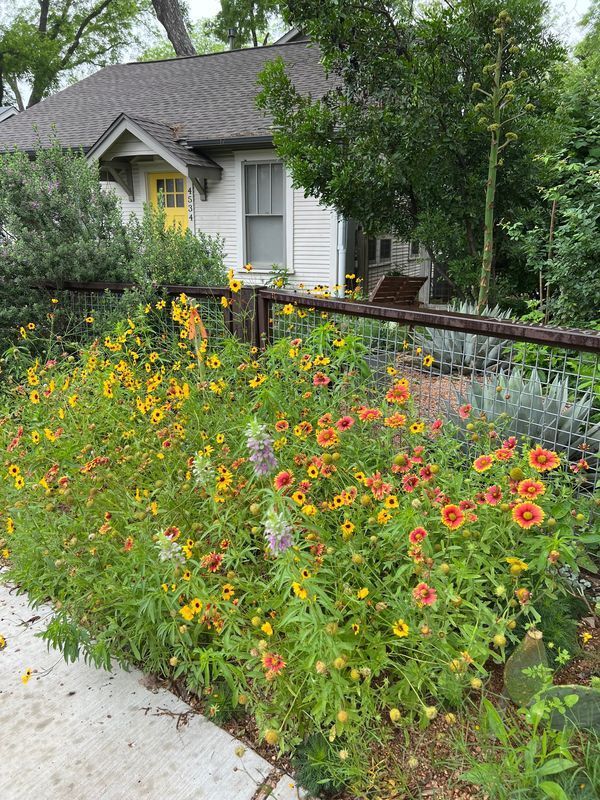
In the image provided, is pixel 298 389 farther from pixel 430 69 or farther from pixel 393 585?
pixel 430 69

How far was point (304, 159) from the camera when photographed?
6238mm

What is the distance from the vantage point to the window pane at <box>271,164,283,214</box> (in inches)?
377

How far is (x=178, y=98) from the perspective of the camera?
11930 millimetres

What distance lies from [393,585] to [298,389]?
1.16m

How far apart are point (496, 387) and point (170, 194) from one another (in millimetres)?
9690

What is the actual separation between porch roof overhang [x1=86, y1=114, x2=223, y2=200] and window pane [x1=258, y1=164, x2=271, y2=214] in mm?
752

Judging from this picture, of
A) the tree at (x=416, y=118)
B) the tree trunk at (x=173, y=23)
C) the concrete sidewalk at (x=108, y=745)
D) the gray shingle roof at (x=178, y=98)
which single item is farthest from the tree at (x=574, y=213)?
the tree trunk at (x=173, y=23)

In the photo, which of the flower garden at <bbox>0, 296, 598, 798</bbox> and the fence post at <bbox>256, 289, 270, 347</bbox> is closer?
the flower garden at <bbox>0, 296, 598, 798</bbox>

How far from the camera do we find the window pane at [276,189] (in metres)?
9.58

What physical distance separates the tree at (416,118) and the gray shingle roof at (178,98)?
330 cm

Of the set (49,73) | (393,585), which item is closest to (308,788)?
(393,585)

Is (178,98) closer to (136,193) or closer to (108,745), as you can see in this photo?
(136,193)

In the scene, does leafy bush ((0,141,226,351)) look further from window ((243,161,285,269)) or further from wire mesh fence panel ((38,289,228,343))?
window ((243,161,285,269))

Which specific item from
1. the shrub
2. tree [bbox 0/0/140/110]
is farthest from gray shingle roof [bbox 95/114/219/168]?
tree [bbox 0/0/140/110]
